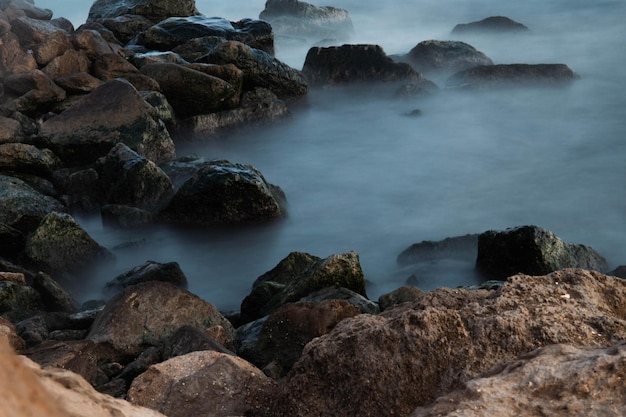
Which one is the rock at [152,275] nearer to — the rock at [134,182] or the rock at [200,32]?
the rock at [134,182]

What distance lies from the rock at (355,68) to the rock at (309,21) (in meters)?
6.53

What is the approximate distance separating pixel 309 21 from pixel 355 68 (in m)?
7.61

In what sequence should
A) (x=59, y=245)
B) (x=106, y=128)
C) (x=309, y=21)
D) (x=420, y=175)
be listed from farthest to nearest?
1. (x=309, y=21)
2. (x=420, y=175)
3. (x=106, y=128)
4. (x=59, y=245)

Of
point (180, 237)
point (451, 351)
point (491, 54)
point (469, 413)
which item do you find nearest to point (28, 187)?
point (180, 237)

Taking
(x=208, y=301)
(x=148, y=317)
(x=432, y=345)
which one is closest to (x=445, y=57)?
(x=208, y=301)

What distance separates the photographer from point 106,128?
9.78 metres

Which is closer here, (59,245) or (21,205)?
(59,245)

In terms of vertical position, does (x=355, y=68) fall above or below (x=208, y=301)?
above

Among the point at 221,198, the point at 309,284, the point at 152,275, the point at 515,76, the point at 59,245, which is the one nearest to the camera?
the point at 309,284

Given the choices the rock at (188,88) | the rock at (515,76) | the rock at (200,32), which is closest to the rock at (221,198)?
the rock at (188,88)

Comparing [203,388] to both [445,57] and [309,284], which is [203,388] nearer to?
[309,284]

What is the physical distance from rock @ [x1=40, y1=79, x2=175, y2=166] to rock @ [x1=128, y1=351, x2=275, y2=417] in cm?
673

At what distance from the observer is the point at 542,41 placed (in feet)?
58.2

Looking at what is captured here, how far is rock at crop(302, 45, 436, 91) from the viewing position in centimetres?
1450
